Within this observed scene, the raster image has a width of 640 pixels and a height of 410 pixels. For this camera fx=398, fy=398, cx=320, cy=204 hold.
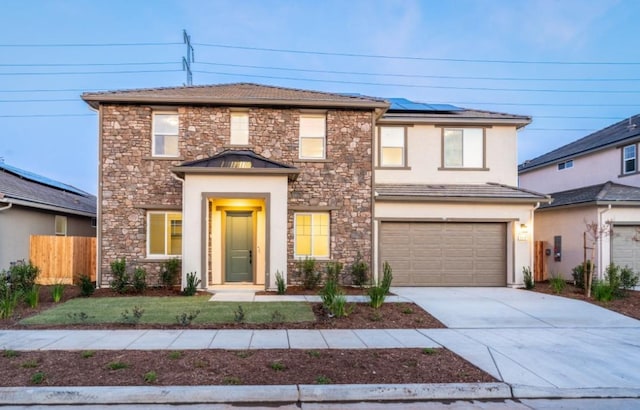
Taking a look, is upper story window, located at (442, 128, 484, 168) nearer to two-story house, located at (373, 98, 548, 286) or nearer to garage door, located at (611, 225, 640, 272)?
two-story house, located at (373, 98, 548, 286)

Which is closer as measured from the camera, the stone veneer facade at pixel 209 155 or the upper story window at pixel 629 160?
the stone veneer facade at pixel 209 155

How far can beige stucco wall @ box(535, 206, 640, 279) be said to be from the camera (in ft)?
45.7

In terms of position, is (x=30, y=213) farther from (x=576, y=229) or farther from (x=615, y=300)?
(x=576, y=229)

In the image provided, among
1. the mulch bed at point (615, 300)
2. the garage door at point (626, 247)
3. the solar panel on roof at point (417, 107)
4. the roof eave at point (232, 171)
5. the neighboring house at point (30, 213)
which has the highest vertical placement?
the solar panel on roof at point (417, 107)

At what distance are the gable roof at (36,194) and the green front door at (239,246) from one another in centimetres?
759

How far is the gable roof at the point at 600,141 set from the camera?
1670cm

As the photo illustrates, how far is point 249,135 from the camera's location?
1310 cm

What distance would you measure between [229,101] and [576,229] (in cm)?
1325

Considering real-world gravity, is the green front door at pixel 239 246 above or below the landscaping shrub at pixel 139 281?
above

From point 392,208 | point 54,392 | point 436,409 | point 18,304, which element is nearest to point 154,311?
point 18,304

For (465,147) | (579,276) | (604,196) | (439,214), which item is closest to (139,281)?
(439,214)

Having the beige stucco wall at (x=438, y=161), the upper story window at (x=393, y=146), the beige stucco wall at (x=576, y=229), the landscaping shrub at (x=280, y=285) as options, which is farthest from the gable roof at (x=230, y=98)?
the beige stucco wall at (x=576, y=229)

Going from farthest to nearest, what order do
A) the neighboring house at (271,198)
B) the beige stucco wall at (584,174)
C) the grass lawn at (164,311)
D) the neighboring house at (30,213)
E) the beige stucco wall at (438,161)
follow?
the beige stucco wall at (584,174) → the beige stucco wall at (438,161) → the neighboring house at (30,213) → the neighboring house at (271,198) → the grass lawn at (164,311)

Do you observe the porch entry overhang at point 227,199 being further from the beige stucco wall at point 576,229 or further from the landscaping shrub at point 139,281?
the beige stucco wall at point 576,229
